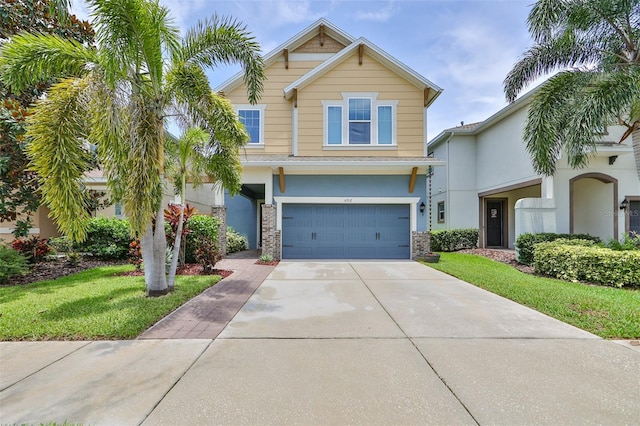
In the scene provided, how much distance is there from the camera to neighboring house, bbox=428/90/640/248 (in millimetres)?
11500

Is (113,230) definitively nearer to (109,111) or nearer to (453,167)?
(109,111)

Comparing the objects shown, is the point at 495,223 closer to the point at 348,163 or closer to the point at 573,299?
the point at 348,163

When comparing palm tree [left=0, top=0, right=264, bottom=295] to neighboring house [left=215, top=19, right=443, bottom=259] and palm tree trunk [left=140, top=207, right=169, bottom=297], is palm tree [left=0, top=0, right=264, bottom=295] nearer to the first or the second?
palm tree trunk [left=140, top=207, right=169, bottom=297]

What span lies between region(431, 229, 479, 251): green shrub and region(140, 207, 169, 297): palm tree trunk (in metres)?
12.7

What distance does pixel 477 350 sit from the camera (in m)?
3.74

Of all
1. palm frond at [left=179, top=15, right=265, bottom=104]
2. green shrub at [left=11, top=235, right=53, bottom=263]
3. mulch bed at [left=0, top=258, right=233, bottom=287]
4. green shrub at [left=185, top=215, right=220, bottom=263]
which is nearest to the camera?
palm frond at [left=179, top=15, right=265, bottom=104]

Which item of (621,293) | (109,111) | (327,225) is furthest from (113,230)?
(621,293)

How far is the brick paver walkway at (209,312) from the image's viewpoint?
429 centimetres

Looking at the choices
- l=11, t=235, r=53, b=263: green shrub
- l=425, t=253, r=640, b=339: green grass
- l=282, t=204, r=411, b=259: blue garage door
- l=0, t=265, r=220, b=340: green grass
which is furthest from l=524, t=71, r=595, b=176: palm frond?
l=11, t=235, r=53, b=263: green shrub

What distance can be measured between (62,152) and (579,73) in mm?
13920

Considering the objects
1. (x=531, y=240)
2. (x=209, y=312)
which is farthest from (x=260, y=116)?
(x=531, y=240)

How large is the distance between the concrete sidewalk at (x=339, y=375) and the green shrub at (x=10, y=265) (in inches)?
213

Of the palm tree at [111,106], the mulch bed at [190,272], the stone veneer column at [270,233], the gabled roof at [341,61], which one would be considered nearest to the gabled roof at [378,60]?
the gabled roof at [341,61]

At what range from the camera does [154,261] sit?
6176mm
